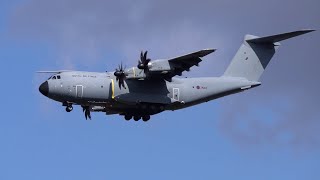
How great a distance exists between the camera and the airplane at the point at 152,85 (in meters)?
45.5

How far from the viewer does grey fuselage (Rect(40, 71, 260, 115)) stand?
4541 centimetres

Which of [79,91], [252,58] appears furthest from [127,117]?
[252,58]

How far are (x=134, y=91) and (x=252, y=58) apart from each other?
7292 millimetres

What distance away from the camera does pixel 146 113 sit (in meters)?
47.8

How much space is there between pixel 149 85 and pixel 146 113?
168 cm

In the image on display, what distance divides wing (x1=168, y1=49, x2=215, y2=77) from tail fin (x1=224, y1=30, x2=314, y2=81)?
3754 mm

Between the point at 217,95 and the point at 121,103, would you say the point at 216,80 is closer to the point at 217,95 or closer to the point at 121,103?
the point at 217,95

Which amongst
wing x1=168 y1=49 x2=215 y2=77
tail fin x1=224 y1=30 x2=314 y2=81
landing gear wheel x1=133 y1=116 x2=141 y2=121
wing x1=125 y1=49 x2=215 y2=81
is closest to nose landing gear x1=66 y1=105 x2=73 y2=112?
wing x1=125 y1=49 x2=215 y2=81

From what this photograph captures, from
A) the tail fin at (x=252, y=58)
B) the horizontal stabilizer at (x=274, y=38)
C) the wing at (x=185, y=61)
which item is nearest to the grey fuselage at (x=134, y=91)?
the tail fin at (x=252, y=58)

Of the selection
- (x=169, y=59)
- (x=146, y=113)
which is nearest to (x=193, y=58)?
(x=169, y=59)

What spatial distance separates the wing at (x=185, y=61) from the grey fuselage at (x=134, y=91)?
1.27 meters

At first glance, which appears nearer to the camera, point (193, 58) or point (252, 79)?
point (193, 58)

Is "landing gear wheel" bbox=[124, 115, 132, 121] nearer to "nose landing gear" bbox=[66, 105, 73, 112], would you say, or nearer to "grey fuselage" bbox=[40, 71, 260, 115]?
"grey fuselage" bbox=[40, 71, 260, 115]

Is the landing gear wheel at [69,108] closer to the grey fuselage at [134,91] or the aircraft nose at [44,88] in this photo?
the grey fuselage at [134,91]
